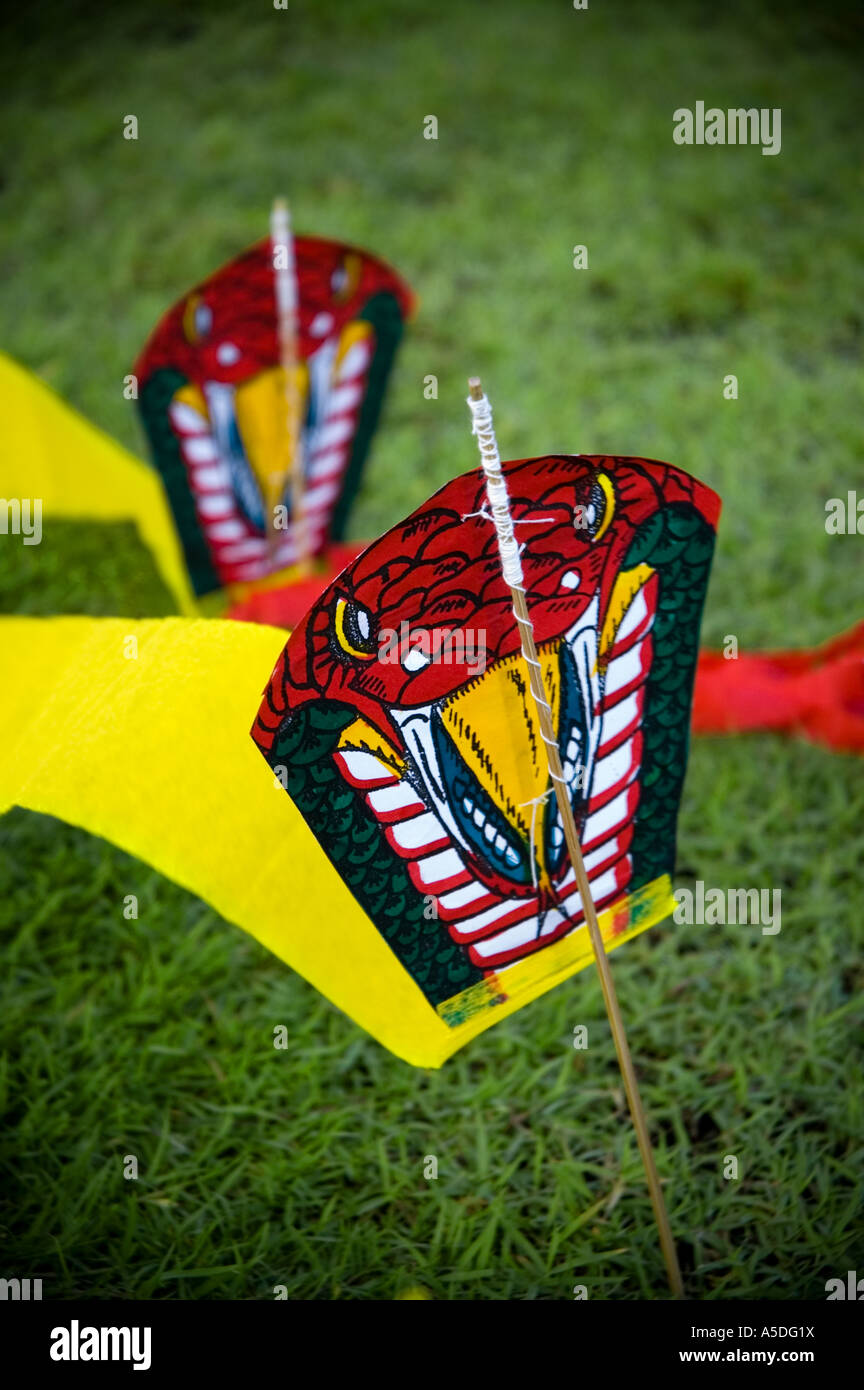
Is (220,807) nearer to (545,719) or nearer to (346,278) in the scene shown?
(545,719)

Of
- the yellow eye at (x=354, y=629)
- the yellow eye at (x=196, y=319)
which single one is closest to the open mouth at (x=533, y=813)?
the yellow eye at (x=354, y=629)

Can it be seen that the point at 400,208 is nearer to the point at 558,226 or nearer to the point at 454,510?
the point at 558,226

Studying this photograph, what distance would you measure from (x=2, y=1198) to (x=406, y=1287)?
0.52 m

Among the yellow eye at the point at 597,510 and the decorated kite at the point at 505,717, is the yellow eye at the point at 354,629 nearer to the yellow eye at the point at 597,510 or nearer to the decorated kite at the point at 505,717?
the decorated kite at the point at 505,717

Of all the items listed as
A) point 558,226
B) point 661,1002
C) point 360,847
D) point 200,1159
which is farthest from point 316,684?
point 558,226

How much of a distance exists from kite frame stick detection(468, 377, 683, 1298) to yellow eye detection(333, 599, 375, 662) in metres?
0.13

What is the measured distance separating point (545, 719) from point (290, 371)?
0.98 meters

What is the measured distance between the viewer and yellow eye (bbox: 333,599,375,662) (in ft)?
3.59

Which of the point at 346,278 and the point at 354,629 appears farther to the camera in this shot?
the point at 346,278

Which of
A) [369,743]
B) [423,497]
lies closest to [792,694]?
[423,497]

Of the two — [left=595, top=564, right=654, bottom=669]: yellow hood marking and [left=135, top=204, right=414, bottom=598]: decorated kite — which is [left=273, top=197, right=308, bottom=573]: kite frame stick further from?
[left=595, top=564, right=654, bottom=669]: yellow hood marking

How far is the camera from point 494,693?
3.99 ft

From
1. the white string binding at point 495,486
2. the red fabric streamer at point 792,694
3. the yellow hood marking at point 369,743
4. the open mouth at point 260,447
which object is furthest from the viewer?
the red fabric streamer at point 792,694

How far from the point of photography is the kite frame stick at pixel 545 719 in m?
1.04
